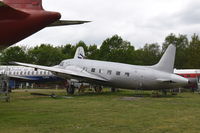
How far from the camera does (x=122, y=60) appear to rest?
2889 inches

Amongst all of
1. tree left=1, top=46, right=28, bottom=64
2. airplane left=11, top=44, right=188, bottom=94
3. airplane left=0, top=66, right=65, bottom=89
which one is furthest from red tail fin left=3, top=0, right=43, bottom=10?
tree left=1, top=46, right=28, bottom=64

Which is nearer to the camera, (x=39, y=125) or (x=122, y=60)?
(x=39, y=125)

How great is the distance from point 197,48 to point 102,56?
25350 millimetres

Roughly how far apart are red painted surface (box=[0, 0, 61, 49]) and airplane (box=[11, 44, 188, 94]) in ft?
49.5

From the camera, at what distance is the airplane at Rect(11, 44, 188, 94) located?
23.8m

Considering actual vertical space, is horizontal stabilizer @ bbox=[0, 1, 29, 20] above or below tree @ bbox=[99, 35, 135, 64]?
below

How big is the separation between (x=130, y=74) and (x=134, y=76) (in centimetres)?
46

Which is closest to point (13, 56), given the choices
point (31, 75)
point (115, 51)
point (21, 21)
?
point (115, 51)

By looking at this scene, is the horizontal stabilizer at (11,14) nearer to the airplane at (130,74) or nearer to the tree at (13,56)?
the airplane at (130,74)

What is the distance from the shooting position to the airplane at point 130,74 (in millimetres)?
23828

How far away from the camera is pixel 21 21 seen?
9625 millimetres

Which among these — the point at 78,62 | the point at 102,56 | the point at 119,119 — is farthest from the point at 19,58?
the point at 119,119

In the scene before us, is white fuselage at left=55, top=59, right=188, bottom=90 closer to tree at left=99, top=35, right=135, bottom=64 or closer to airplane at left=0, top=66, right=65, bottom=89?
airplane at left=0, top=66, right=65, bottom=89

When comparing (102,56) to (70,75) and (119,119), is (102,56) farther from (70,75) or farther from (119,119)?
(119,119)
